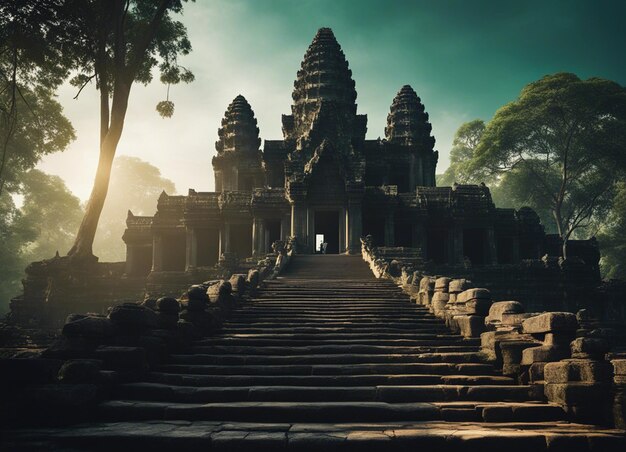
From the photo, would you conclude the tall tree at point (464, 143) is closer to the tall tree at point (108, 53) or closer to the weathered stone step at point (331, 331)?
the tall tree at point (108, 53)

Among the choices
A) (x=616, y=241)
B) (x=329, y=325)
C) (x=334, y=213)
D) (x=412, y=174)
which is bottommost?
(x=329, y=325)

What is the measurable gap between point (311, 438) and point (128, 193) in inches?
2913

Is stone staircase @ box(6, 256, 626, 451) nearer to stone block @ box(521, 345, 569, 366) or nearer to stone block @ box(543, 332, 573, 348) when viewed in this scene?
stone block @ box(521, 345, 569, 366)

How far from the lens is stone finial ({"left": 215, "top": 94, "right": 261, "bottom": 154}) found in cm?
3716

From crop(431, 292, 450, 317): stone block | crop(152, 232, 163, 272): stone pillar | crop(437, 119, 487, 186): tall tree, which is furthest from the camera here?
crop(437, 119, 487, 186): tall tree

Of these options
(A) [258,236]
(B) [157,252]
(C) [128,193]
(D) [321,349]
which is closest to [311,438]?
(D) [321,349]

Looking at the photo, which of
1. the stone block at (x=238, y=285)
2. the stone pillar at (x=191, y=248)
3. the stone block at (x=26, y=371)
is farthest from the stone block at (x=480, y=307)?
the stone pillar at (x=191, y=248)

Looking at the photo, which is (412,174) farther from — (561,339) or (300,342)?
(561,339)

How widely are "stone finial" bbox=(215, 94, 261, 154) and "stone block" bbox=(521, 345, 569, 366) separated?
32560 mm

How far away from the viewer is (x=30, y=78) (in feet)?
80.4

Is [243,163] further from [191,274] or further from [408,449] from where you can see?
[408,449]

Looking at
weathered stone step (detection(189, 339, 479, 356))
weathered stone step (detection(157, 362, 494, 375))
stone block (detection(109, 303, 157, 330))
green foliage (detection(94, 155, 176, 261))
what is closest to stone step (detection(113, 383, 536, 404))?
weathered stone step (detection(157, 362, 494, 375))

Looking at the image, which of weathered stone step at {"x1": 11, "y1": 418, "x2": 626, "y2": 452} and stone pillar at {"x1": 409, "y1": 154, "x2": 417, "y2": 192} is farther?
stone pillar at {"x1": 409, "y1": 154, "x2": 417, "y2": 192}

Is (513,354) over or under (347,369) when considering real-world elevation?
over
